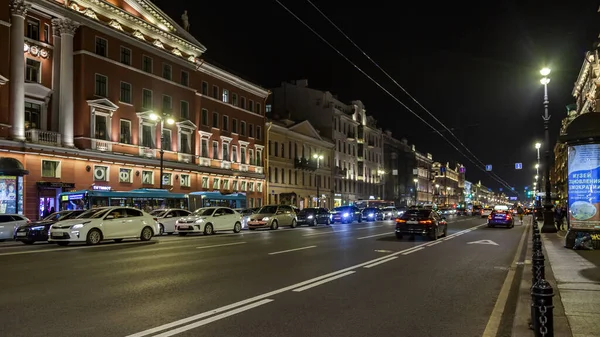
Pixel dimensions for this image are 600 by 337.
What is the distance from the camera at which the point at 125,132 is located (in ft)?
137

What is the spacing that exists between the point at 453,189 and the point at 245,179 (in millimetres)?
133925

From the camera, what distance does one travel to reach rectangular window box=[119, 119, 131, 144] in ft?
135

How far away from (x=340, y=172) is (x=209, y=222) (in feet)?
177

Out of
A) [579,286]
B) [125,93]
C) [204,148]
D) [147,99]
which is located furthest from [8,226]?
[204,148]

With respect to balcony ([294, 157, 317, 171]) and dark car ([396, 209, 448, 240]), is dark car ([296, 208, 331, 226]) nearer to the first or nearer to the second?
dark car ([396, 209, 448, 240])

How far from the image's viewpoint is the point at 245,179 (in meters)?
57.5

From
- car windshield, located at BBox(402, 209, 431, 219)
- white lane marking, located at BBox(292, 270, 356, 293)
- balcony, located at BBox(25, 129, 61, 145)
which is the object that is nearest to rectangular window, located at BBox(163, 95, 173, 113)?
balcony, located at BBox(25, 129, 61, 145)

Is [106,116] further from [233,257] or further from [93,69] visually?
[233,257]

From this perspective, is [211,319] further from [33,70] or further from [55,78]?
[55,78]

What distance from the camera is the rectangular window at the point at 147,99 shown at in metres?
43.9

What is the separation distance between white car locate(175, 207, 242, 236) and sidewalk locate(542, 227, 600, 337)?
1733 centimetres

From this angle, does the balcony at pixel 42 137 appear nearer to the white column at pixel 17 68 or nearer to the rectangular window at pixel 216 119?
the white column at pixel 17 68

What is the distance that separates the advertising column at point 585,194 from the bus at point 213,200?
27736 mm

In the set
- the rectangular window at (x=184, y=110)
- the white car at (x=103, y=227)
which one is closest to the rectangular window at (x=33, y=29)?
the rectangular window at (x=184, y=110)
